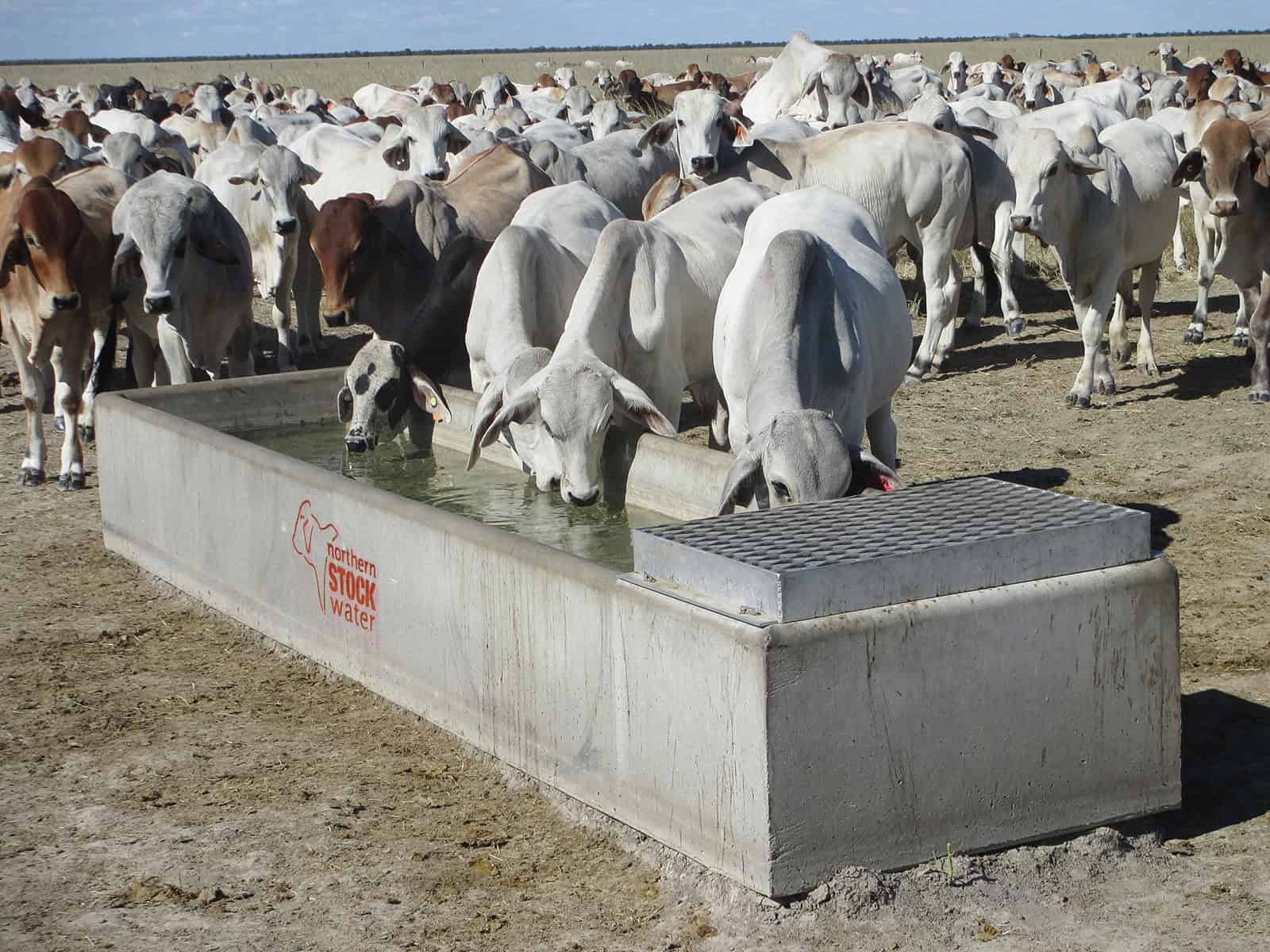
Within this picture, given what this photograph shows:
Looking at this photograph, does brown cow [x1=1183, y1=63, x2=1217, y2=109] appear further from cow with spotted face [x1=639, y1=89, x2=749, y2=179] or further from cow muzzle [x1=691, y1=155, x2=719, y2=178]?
cow muzzle [x1=691, y1=155, x2=719, y2=178]

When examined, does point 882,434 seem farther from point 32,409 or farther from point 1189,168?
point 32,409

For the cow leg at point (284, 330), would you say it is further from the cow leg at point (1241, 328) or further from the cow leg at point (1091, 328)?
the cow leg at point (1241, 328)

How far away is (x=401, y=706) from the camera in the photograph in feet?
19.5

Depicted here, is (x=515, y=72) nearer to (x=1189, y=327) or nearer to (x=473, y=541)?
(x=1189, y=327)

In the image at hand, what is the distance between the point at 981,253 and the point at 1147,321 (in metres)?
1.96

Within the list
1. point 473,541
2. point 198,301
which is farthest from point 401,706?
point 198,301

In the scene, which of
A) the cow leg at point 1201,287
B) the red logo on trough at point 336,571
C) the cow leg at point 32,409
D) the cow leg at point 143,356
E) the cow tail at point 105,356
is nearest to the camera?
the red logo on trough at point 336,571

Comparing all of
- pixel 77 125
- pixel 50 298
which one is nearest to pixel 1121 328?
pixel 50 298

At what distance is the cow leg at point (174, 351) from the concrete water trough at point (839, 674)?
498 cm

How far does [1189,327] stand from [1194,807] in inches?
370

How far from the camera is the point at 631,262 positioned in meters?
7.53

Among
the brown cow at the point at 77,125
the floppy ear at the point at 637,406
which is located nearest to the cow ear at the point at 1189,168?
the floppy ear at the point at 637,406

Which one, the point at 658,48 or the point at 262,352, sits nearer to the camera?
the point at 262,352

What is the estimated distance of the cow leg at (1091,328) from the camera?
11203mm
